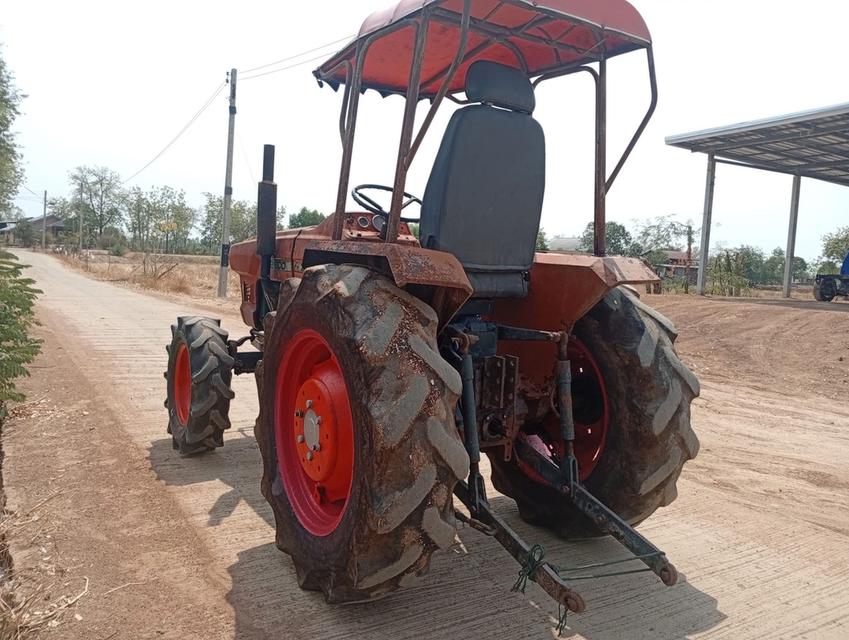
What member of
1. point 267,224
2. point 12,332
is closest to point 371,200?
point 267,224

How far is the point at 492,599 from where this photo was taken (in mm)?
2965

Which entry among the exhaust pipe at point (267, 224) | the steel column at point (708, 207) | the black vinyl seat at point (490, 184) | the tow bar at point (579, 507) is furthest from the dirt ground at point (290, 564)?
the steel column at point (708, 207)

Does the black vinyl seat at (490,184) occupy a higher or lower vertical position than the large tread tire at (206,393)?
higher

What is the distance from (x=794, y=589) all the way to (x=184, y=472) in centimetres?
359

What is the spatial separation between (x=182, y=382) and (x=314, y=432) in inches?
106

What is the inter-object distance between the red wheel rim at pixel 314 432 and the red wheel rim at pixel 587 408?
1.31 m

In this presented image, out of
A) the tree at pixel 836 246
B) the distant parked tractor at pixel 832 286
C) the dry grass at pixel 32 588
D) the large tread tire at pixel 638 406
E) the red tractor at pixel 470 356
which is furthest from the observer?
the tree at pixel 836 246

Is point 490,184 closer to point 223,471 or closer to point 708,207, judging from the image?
point 223,471

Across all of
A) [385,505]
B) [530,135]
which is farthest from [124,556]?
[530,135]

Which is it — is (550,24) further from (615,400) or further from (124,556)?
(124,556)

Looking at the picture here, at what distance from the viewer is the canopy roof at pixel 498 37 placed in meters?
2.88

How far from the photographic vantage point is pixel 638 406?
3178mm

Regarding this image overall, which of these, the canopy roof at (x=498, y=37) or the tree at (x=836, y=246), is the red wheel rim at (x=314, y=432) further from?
the tree at (x=836, y=246)

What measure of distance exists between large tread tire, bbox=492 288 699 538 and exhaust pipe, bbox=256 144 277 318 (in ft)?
7.47
